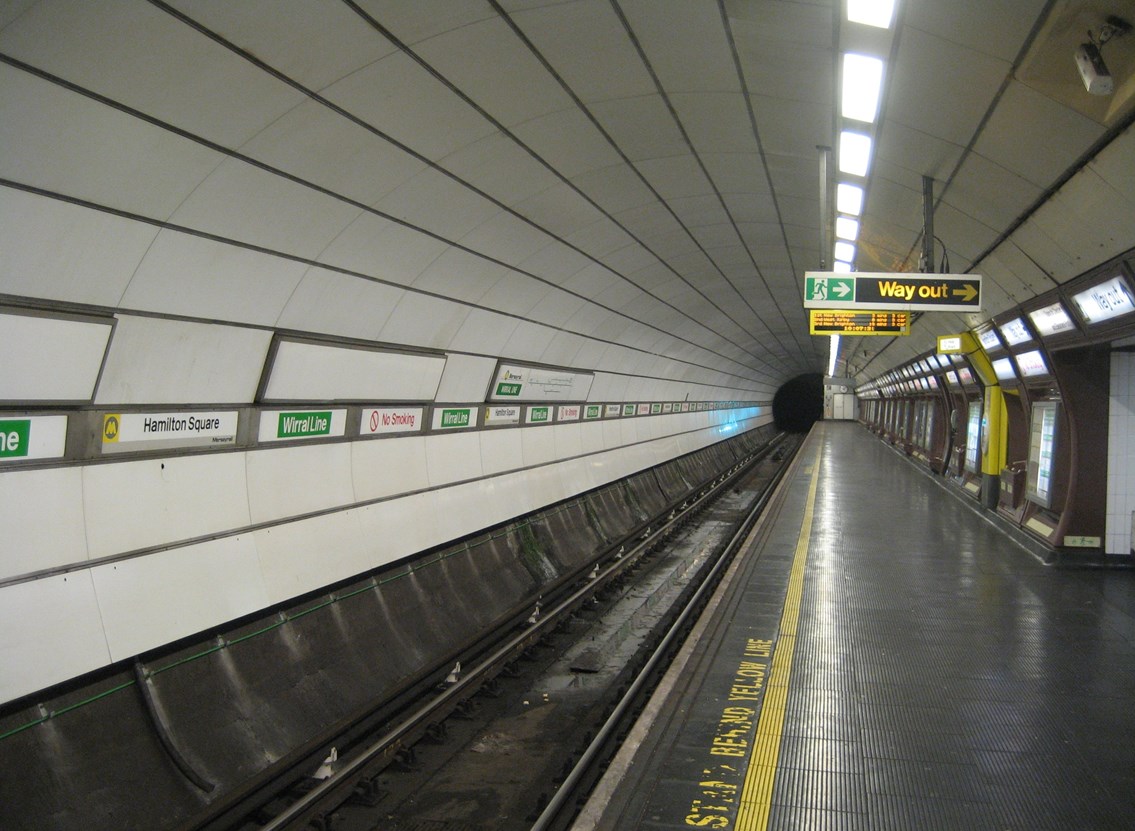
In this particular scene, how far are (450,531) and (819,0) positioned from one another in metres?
6.79

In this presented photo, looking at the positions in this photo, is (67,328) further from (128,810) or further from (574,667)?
(574,667)

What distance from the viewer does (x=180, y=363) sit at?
17.1 ft

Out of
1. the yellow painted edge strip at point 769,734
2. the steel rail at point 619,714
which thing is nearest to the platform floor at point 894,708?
the yellow painted edge strip at point 769,734

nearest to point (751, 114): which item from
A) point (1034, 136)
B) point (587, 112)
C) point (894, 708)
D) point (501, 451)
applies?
point (587, 112)

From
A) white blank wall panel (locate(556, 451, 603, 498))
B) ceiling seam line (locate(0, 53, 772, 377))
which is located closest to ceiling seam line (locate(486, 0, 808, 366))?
ceiling seam line (locate(0, 53, 772, 377))

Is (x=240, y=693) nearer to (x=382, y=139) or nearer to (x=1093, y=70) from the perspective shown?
(x=382, y=139)

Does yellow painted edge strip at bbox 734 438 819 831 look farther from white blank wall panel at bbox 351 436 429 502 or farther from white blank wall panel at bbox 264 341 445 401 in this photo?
white blank wall panel at bbox 264 341 445 401

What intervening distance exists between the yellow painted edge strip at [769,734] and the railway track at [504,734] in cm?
125

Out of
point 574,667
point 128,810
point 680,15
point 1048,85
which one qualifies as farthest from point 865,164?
point 128,810

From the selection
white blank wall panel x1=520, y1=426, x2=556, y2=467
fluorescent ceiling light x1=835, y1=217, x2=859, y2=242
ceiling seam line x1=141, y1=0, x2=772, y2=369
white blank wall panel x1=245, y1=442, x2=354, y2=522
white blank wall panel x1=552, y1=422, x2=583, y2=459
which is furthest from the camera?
white blank wall panel x1=552, y1=422, x2=583, y2=459

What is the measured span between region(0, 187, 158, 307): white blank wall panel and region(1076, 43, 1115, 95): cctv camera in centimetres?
497

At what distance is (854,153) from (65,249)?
18.7 feet

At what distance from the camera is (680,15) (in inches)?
170

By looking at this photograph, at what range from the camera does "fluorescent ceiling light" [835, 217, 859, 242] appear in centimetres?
868
